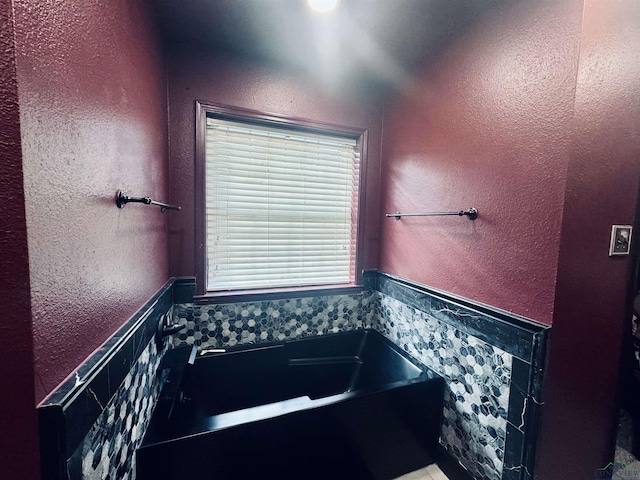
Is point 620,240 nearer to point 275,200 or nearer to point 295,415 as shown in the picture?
point 295,415

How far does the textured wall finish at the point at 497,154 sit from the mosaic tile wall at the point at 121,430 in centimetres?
164

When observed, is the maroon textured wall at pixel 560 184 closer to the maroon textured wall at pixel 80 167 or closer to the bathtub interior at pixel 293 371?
the bathtub interior at pixel 293 371

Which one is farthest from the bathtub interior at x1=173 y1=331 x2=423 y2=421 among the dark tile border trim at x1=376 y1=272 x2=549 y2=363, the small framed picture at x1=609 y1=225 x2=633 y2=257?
the small framed picture at x1=609 y1=225 x2=633 y2=257

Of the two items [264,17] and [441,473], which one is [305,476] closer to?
[441,473]

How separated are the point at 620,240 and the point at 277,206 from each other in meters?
1.89

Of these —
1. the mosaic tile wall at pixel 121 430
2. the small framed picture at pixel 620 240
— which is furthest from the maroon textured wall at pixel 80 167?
the small framed picture at pixel 620 240

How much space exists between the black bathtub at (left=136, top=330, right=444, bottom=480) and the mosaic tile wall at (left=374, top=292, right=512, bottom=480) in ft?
0.29

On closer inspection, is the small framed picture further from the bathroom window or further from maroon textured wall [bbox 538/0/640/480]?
the bathroom window

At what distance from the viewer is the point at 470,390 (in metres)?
1.42

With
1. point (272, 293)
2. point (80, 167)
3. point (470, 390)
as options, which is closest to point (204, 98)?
point (80, 167)

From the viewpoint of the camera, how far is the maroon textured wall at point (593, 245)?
1054 millimetres

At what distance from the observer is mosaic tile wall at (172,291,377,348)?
1802 mm

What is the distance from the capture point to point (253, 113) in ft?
6.02

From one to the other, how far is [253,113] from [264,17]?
0.54 m
